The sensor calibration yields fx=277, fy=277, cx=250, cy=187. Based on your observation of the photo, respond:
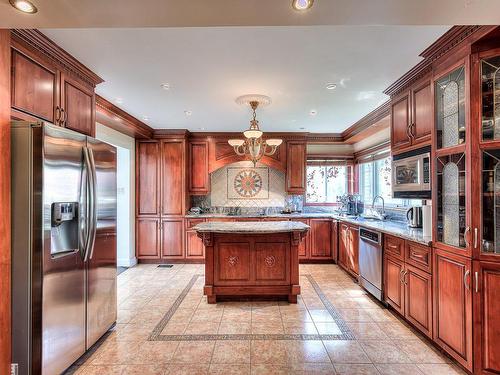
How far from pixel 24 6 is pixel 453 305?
11.3 feet

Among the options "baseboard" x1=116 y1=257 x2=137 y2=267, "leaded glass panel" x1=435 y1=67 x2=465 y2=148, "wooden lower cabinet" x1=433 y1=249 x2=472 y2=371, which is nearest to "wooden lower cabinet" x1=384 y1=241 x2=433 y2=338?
"wooden lower cabinet" x1=433 y1=249 x2=472 y2=371

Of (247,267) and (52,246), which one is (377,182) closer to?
(247,267)

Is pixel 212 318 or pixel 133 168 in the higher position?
pixel 133 168

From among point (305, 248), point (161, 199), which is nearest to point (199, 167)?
point (161, 199)

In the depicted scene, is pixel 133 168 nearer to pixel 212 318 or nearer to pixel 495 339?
pixel 212 318

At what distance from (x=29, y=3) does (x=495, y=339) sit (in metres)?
3.54

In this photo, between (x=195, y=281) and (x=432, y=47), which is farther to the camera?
(x=195, y=281)

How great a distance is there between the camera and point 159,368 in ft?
7.28

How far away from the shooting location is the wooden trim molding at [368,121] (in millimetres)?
3790

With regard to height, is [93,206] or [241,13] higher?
[241,13]

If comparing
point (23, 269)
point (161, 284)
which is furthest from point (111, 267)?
point (161, 284)

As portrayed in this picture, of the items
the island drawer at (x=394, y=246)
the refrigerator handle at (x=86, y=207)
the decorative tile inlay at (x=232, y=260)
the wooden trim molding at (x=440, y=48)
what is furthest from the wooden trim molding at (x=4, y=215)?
the island drawer at (x=394, y=246)

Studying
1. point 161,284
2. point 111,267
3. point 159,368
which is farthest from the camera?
point 161,284

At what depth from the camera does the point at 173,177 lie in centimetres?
544
